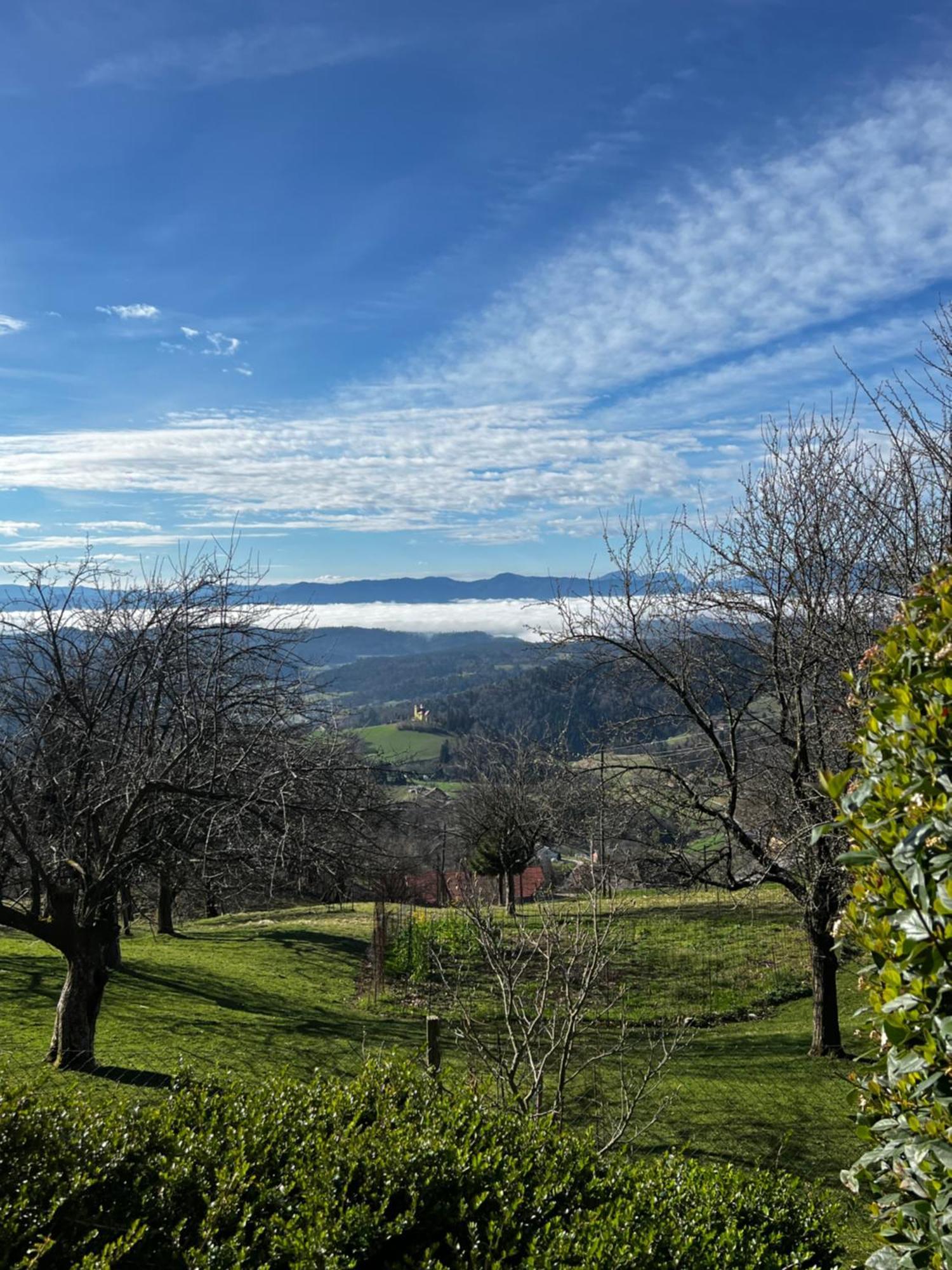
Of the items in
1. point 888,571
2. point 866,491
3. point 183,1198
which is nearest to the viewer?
point 183,1198

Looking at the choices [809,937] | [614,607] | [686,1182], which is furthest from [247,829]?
[809,937]

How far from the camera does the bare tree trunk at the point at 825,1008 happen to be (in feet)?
30.4

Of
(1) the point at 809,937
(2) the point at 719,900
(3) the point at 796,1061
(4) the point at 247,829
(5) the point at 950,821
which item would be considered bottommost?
(2) the point at 719,900

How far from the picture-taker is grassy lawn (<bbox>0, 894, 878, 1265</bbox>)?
761 centimetres

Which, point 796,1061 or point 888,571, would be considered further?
point 796,1061

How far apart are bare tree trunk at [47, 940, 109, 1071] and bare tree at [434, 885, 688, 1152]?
343 centimetres

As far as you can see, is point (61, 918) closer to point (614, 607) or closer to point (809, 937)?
point (614, 607)

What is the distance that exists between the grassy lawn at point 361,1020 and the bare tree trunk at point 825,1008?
301mm

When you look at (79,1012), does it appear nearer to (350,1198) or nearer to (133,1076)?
(133,1076)

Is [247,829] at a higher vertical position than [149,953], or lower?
higher

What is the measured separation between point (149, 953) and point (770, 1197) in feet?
50.9

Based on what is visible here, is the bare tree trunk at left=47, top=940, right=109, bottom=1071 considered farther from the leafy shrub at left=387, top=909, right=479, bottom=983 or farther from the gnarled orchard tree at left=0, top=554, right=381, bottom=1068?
the leafy shrub at left=387, top=909, right=479, bottom=983

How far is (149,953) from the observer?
53.6ft

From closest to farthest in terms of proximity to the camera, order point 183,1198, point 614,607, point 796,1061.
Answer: point 183,1198
point 614,607
point 796,1061
